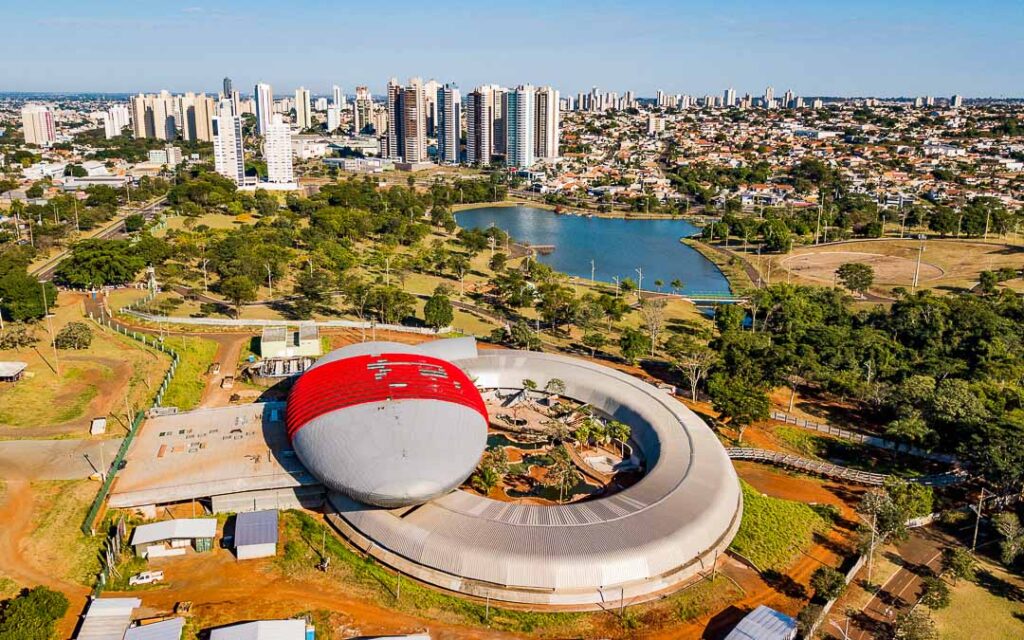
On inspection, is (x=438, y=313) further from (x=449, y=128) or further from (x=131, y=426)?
(x=449, y=128)

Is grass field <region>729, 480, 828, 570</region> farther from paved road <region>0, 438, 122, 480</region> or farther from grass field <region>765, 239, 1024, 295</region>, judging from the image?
grass field <region>765, 239, 1024, 295</region>

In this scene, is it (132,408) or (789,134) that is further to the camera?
(789,134)

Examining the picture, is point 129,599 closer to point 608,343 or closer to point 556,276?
point 608,343

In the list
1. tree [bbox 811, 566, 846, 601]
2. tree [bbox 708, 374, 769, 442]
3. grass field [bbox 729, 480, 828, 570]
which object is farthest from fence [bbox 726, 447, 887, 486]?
tree [bbox 811, 566, 846, 601]

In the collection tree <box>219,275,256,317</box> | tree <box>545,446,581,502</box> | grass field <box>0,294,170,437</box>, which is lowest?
tree <box>545,446,581,502</box>

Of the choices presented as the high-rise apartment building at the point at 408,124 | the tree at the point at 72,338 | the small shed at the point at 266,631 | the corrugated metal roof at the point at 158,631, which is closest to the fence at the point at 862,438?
the small shed at the point at 266,631

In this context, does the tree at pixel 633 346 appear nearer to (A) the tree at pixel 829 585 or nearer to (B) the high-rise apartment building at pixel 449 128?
(A) the tree at pixel 829 585

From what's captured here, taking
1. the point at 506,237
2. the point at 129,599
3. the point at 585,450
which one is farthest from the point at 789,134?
the point at 129,599
